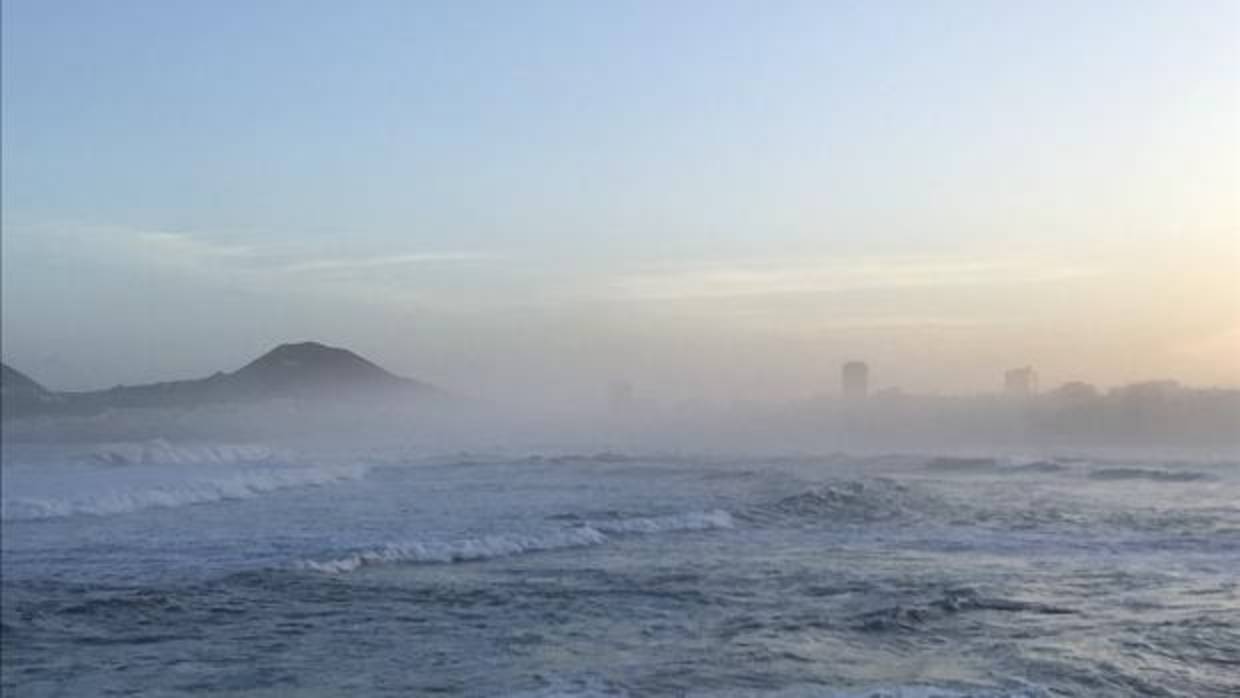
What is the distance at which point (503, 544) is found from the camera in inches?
706

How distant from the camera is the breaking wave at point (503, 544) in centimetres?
1638

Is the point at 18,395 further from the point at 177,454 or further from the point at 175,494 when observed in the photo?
the point at 177,454

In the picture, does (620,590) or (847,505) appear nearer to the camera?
(620,590)

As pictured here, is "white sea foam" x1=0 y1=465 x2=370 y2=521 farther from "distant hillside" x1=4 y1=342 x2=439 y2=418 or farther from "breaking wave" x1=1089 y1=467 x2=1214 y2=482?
"breaking wave" x1=1089 y1=467 x2=1214 y2=482

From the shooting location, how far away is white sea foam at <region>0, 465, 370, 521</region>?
2325cm

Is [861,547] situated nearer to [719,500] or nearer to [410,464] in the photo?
[719,500]

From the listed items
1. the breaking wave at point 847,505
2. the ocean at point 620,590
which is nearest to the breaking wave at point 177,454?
the ocean at point 620,590

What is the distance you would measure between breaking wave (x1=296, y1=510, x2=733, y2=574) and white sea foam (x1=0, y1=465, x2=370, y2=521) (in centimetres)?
898

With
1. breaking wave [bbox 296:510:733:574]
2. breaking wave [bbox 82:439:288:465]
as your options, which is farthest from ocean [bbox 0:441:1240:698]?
breaking wave [bbox 82:439:288:465]

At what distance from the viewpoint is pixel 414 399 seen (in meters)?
48.4

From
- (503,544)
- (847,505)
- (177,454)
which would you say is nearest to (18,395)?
(503,544)

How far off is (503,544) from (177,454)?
23.8 metres

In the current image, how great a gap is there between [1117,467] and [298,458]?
80.4ft

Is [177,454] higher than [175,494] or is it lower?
higher
